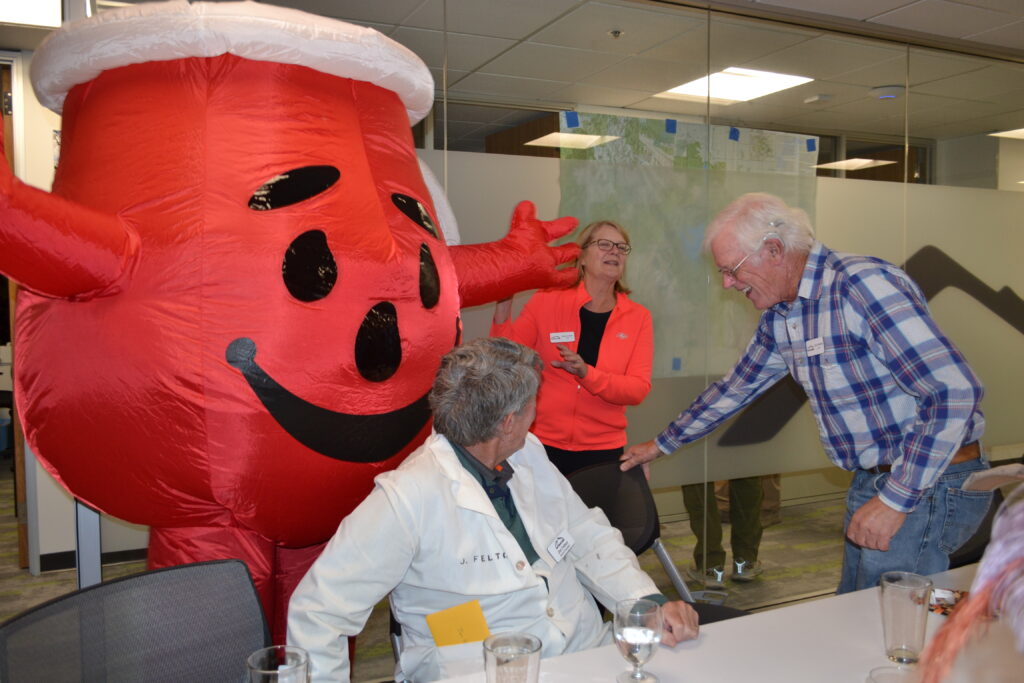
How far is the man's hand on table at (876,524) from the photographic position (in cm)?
183

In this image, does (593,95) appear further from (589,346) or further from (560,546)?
(560,546)

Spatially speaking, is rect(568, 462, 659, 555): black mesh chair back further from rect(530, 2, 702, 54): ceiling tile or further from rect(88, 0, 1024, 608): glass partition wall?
rect(530, 2, 702, 54): ceiling tile

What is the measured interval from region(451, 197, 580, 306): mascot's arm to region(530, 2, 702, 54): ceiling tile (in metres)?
1.43

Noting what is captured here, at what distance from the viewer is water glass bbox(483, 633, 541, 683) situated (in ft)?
3.71

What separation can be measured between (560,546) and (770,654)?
51 centimetres

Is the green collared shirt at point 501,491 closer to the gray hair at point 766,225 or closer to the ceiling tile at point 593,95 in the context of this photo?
the gray hair at point 766,225

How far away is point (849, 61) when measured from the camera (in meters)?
4.10

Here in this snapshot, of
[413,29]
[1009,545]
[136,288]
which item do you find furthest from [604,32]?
[1009,545]

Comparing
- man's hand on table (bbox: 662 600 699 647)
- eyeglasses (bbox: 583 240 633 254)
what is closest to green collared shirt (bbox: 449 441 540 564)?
man's hand on table (bbox: 662 600 699 647)

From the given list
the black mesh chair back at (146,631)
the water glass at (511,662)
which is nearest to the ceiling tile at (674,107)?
the black mesh chair back at (146,631)

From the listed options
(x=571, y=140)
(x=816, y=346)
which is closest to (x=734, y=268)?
(x=816, y=346)

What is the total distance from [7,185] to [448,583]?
1.08 meters

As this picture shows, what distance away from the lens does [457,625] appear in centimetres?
157

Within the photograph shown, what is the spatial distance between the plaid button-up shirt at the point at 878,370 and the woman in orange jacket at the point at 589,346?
0.82m
